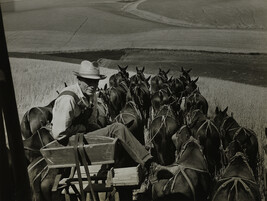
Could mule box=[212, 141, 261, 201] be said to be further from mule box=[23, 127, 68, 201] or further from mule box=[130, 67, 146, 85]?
mule box=[23, 127, 68, 201]

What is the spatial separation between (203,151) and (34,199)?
1773 mm

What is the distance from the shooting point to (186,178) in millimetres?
3975

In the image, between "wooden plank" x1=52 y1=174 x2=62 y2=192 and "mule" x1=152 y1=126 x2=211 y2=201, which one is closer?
"wooden plank" x1=52 y1=174 x2=62 y2=192

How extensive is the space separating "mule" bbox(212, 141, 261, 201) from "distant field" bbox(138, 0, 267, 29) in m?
1.19

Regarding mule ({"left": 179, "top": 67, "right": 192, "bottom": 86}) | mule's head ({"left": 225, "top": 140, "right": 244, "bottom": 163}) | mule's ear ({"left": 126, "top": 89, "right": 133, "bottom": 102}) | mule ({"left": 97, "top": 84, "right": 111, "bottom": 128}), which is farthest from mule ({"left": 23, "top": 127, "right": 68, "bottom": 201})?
mule's head ({"left": 225, "top": 140, "right": 244, "bottom": 163})

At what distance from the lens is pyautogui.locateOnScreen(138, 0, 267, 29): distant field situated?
161 inches

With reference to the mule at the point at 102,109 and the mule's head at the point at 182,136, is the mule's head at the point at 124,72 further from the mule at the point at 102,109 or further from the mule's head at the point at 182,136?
the mule's head at the point at 182,136

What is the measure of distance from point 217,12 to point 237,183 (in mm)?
1665

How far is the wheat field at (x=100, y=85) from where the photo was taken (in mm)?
4148

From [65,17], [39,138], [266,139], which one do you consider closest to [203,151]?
[266,139]

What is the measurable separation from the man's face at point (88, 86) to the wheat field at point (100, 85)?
20cm

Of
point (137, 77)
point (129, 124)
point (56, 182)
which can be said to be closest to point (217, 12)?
point (137, 77)

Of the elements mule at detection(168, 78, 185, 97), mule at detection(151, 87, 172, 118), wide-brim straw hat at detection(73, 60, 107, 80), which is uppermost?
wide-brim straw hat at detection(73, 60, 107, 80)

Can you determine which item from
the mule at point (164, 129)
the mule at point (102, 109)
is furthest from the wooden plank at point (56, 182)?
the mule at point (164, 129)
